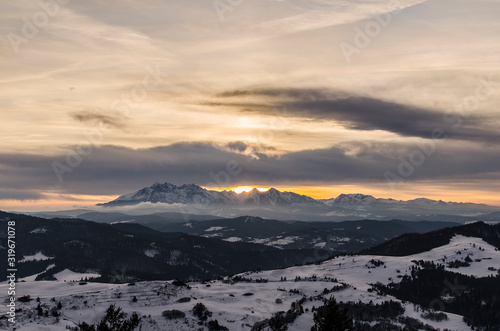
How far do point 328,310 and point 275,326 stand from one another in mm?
14266

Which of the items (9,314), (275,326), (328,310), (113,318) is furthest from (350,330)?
(9,314)

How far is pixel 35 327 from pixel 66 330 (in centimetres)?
1178

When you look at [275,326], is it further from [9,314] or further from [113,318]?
[9,314]

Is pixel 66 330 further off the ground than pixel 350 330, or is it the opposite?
pixel 350 330

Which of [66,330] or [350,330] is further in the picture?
[66,330]

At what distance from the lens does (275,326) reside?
114 metres

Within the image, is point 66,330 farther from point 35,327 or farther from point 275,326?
point 275,326

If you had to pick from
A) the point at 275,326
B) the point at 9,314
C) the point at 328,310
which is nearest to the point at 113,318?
the point at 275,326

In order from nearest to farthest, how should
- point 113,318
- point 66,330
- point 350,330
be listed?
point 350,330 → point 113,318 → point 66,330

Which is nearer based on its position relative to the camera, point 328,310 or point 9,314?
point 328,310

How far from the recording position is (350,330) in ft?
346

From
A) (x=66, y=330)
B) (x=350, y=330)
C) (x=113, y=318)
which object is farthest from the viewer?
(x=66, y=330)

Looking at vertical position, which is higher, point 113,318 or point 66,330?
point 113,318

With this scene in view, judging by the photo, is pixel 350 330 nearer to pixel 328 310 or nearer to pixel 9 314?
pixel 328 310
